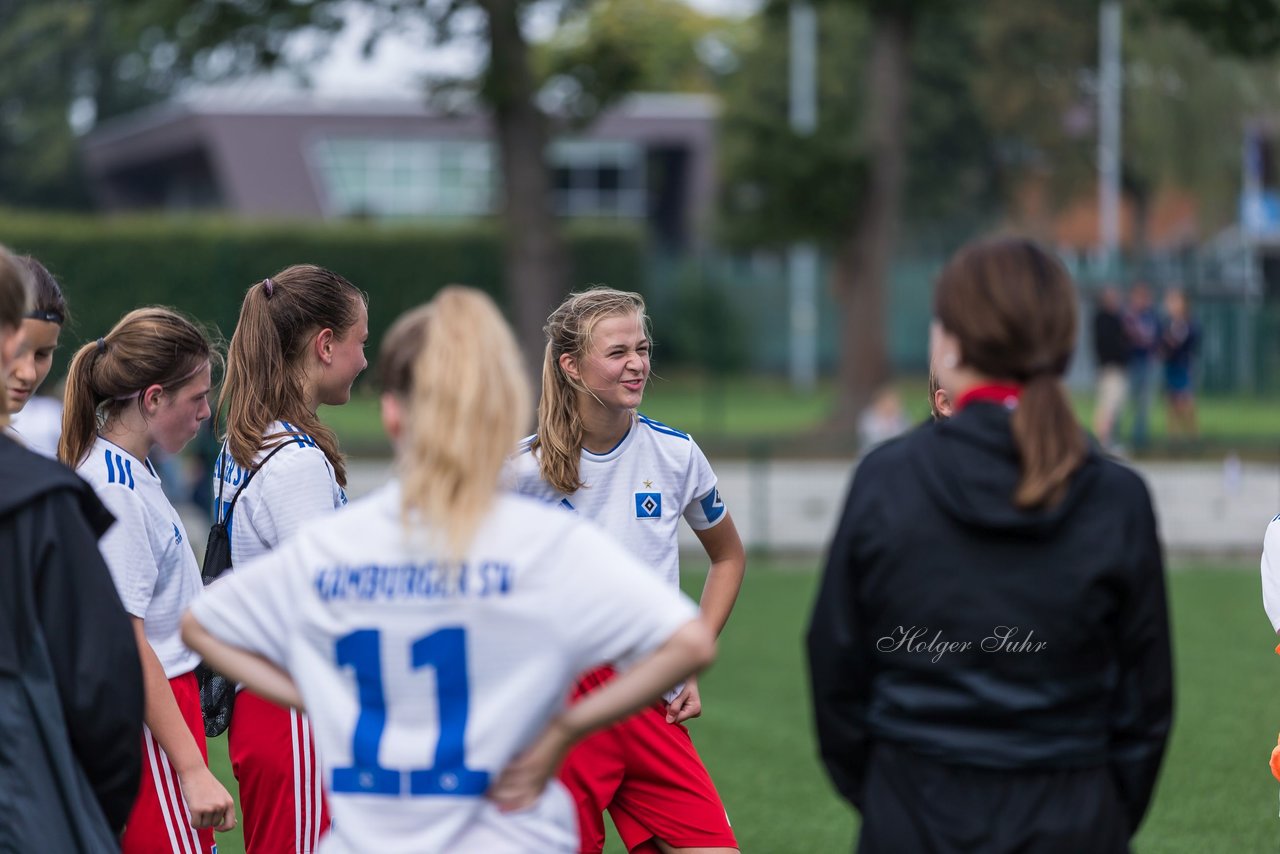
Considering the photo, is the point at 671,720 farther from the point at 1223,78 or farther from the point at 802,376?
the point at 1223,78

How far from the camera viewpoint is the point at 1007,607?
2.74 m

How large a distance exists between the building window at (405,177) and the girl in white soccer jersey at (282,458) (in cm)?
4331

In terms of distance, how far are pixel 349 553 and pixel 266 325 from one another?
142cm

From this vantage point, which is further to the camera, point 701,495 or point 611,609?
point 701,495

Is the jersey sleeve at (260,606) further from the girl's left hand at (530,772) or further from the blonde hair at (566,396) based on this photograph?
the blonde hair at (566,396)

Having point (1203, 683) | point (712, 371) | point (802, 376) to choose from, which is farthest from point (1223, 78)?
point (1203, 683)

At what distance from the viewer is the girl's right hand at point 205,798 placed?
11.2 feet

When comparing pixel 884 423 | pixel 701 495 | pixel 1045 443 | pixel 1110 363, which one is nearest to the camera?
pixel 1045 443

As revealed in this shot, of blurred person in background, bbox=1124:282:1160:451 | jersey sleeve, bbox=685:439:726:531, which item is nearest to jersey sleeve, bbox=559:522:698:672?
jersey sleeve, bbox=685:439:726:531

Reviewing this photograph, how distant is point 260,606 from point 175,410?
1209 mm

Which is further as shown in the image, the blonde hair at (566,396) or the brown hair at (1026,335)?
the blonde hair at (566,396)

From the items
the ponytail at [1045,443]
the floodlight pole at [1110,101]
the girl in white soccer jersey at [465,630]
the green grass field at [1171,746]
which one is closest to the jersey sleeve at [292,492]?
the girl in white soccer jersey at [465,630]

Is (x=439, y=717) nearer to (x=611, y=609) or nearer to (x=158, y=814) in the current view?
(x=611, y=609)

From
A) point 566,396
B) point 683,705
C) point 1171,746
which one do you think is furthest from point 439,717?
point 1171,746
